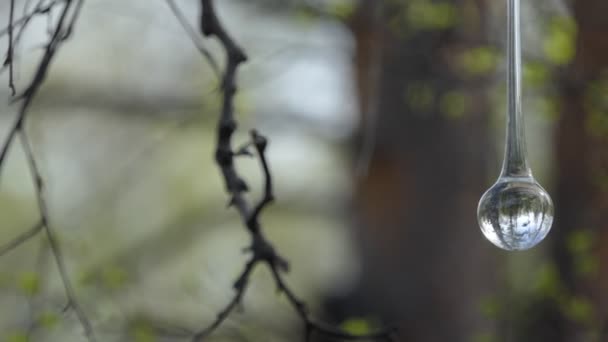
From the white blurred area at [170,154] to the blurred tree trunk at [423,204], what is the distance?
6.7 inches

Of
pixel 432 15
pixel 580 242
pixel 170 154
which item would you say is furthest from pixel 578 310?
pixel 170 154

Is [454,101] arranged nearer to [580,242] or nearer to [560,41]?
[560,41]

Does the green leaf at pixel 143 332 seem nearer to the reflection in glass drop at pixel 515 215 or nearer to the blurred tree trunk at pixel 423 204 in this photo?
the blurred tree trunk at pixel 423 204

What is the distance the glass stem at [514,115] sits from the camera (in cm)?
81

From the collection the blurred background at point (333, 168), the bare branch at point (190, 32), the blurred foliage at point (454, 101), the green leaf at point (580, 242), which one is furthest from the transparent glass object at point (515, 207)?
the blurred foliage at point (454, 101)

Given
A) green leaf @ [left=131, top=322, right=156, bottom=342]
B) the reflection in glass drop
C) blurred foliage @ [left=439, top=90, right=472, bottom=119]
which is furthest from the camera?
blurred foliage @ [left=439, top=90, right=472, bottom=119]

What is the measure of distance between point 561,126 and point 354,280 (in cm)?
105

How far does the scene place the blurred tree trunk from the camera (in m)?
3.09

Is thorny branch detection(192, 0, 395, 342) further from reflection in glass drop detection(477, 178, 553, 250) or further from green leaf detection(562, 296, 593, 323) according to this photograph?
green leaf detection(562, 296, 593, 323)

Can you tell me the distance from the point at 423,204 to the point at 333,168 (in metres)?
1.28

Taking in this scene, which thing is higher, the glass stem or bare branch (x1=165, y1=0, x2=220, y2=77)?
the glass stem

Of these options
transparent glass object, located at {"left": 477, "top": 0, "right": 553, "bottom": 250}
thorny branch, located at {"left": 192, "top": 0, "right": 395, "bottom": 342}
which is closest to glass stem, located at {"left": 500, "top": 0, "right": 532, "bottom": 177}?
transparent glass object, located at {"left": 477, "top": 0, "right": 553, "bottom": 250}

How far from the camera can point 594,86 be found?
2186mm

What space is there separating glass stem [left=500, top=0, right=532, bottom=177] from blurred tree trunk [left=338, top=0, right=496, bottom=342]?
1.98 m
